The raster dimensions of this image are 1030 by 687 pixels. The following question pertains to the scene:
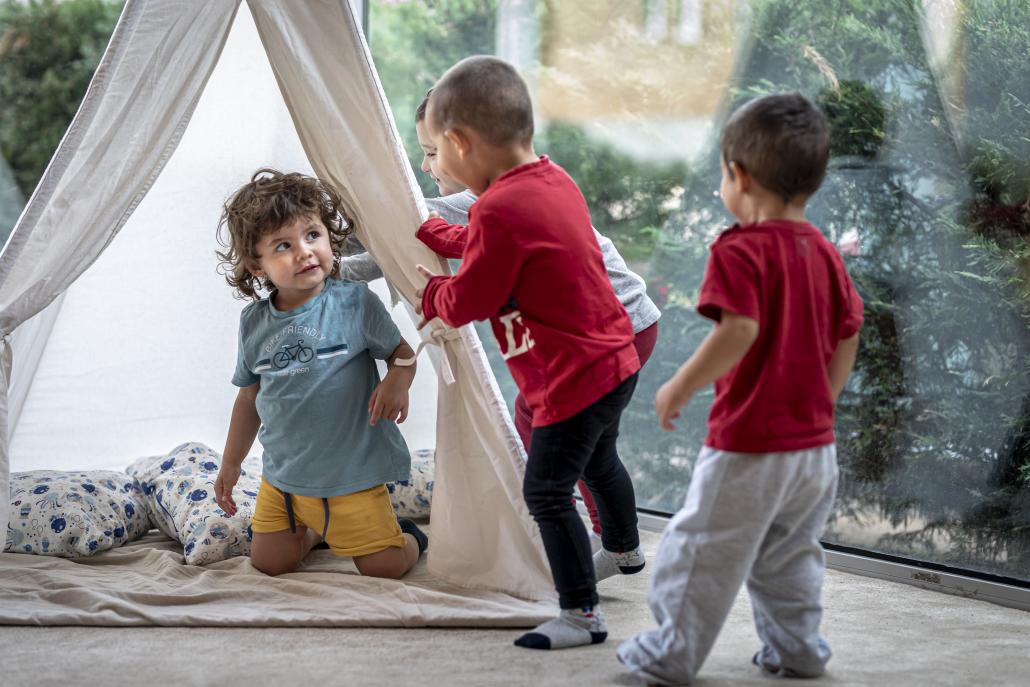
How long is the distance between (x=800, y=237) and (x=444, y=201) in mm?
1012

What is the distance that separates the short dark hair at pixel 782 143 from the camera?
5.65 feet

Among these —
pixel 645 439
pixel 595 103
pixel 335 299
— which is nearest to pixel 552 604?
pixel 335 299

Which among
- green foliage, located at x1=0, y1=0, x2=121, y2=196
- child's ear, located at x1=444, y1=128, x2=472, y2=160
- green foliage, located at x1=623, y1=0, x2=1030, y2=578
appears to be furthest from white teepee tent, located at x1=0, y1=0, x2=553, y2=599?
green foliage, located at x1=0, y1=0, x2=121, y2=196

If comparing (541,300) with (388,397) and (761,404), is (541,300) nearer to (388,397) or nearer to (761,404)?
(761,404)

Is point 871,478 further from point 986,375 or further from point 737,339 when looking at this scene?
point 737,339

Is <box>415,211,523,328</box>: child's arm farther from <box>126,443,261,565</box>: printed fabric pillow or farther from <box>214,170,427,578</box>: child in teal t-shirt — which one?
<box>126,443,261,565</box>: printed fabric pillow

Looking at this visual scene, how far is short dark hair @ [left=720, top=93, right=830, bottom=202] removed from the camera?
1721 mm

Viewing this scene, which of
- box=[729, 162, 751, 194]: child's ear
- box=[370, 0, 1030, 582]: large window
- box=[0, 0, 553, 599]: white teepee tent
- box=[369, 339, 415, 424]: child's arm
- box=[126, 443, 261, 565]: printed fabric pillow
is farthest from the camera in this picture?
box=[126, 443, 261, 565]: printed fabric pillow

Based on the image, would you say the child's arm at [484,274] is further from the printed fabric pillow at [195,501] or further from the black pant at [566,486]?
the printed fabric pillow at [195,501]

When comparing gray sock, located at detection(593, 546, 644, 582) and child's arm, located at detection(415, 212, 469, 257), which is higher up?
child's arm, located at detection(415, 212, 469, 257)

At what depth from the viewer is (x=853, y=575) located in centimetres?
275

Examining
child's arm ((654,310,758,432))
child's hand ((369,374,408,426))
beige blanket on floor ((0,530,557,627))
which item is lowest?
beige blanket on floor ((0,530,557,627))

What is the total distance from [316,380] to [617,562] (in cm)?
77

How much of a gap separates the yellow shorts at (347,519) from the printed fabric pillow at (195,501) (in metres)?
0.16
